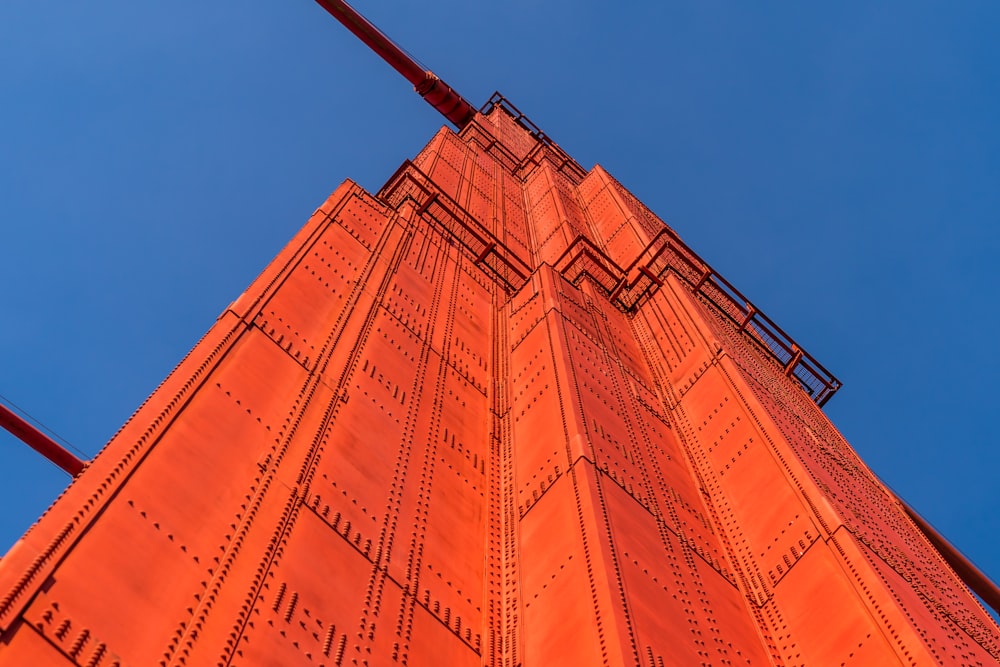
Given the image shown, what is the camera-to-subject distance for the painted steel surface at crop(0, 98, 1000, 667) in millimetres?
5492

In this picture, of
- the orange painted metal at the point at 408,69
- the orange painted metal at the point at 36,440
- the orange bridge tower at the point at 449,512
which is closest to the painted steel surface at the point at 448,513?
the orange bridge tower at the point at 449,512

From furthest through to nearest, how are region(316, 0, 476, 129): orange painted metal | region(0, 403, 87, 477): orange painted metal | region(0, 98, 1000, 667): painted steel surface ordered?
region(316, 0, 476, 129): orange painted metal < region(0, 403, 87, 477): orange painted metal < region(0, 98, 1000, 667): painted steel surface

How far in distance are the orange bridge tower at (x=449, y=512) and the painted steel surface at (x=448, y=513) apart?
0.03 metres

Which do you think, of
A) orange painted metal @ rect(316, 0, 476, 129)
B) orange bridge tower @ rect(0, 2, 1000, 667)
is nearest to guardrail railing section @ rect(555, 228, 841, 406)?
orange bridge tower @ rect(0, 2, 1000, 667)

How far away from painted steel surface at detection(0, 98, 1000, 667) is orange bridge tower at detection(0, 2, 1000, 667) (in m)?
0.03

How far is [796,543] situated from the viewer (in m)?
8.39

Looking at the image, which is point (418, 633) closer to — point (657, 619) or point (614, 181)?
point (657, 619)

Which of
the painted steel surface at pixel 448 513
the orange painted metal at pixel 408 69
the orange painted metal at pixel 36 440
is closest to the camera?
the painted steel surface at pixel 448 513

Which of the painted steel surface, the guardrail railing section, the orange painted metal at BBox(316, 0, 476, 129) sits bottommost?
the painted steel surface

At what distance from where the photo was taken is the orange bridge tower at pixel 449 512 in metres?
5.49

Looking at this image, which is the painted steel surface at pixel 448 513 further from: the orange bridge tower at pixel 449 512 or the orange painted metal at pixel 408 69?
the orange painted metal at pixel 408 69

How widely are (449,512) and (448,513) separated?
0.04m

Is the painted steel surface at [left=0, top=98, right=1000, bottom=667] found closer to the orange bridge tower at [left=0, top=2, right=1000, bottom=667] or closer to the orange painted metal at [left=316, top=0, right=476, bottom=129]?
the orange bridge tower at [left=0, top=2, right=1000, bottom=667]

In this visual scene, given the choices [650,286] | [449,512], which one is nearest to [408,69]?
[650,286]
